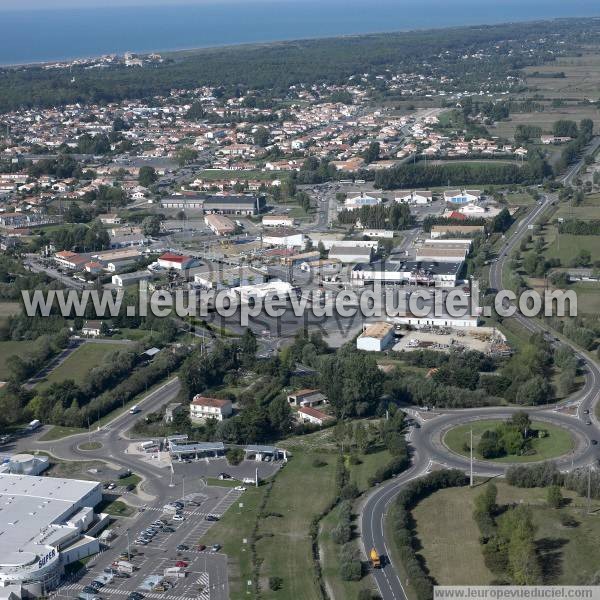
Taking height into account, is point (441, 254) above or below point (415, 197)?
below

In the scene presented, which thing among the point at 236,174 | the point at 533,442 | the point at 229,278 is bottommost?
the point at 533,442

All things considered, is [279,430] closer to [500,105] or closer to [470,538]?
[470,538]

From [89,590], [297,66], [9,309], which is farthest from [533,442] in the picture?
[297,66]

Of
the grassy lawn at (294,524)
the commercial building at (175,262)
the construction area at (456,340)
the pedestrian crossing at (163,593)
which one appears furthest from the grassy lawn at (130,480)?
the commercial building at (175,262)

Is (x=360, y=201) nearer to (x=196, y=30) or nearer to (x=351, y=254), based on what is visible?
(x=351, y=254)

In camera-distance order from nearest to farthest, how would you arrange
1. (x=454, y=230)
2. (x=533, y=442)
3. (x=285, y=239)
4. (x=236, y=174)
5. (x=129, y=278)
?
1. (x=533, y=442)
2. (x=129, y=278)
3. (x=285, y=239)
4. (x=454, y=230)
5. (x=236, y=174)

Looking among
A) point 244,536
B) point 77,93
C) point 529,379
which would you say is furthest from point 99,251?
point 77,93
